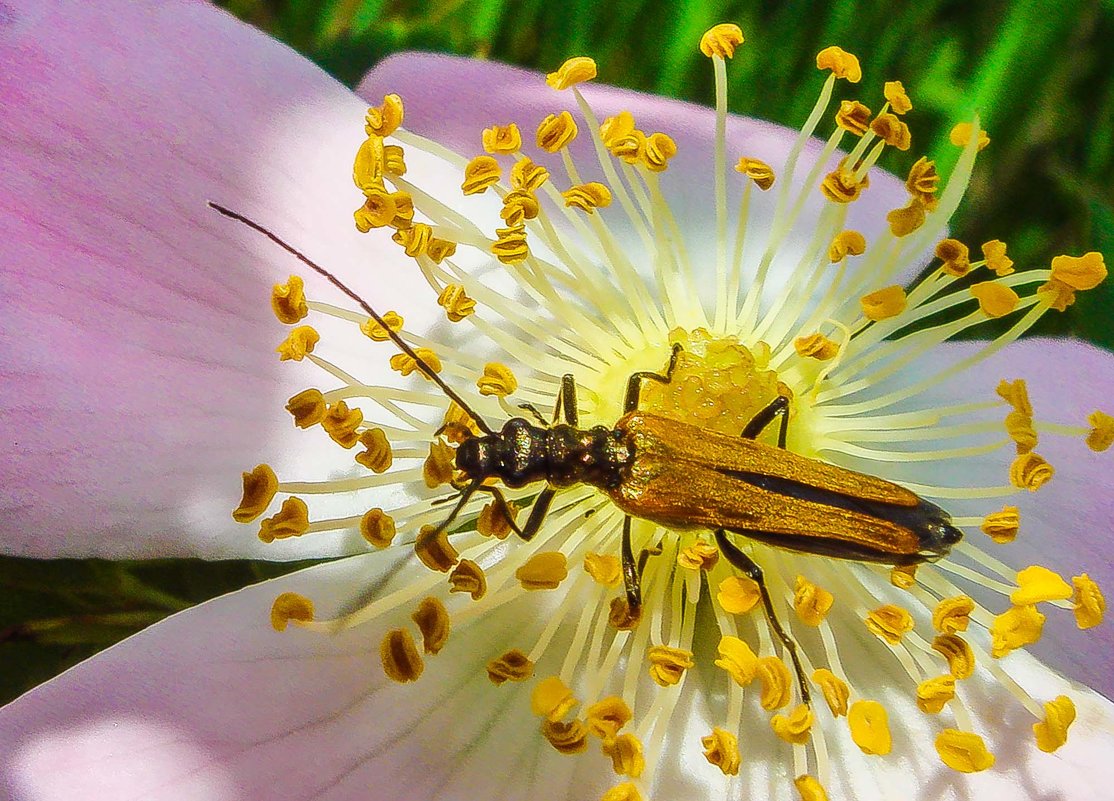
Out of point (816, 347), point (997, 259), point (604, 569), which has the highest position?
point (997, 259)

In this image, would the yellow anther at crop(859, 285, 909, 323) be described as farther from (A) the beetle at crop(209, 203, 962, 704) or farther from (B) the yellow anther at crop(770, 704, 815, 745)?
(B) the yellow anther at crop(770, 704, 815, 745)

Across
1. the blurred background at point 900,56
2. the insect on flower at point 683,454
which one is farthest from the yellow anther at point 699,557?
the blurred background at point 900,56

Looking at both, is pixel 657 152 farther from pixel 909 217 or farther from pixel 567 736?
pixel 567 736

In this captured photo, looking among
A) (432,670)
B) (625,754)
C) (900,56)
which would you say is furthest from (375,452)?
(900,56)

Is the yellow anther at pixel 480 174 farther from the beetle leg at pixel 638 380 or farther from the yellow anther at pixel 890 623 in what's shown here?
the yellow anther at pixel 890 623

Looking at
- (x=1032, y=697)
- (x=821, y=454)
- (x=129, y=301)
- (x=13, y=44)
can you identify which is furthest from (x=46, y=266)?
(x=1032, y=697)

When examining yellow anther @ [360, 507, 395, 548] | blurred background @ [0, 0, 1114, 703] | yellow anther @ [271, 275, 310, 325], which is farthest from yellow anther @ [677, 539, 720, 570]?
blurred background @ [0, 0, 1114, 703]
